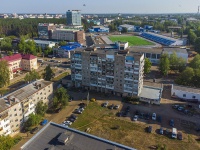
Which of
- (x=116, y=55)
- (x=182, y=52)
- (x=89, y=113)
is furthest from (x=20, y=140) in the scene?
(x=182, y=52)

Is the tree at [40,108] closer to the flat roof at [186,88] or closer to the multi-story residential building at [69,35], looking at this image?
the flat roof at [186,88]

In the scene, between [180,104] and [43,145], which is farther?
[180,104]

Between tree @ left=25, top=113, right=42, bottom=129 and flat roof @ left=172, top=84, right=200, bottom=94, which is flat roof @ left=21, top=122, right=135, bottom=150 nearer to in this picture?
tree @ left=25, top=113, right=42, bottom=129

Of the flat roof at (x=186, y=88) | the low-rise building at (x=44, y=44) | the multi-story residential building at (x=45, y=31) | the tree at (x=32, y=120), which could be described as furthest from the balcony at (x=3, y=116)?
the multi-story residential building at (x=45, y=31)

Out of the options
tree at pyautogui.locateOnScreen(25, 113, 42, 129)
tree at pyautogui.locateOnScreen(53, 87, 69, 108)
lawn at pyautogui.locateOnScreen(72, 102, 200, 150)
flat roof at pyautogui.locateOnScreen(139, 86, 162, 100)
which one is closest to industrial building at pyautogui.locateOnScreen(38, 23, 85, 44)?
flat roof at pyautogui.locateOnScreen(139, 86, 162, 100)

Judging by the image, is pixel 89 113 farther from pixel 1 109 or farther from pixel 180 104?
pixel 180 104
